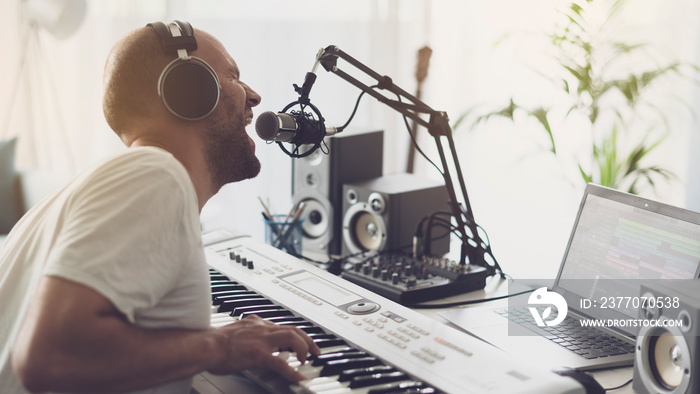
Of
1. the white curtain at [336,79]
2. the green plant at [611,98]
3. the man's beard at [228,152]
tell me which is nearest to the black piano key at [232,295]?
the man's beard at [228,152]

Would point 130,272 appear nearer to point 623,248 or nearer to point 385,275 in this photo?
point 385,275

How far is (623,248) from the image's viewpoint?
129 cm

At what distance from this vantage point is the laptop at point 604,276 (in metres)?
1.19

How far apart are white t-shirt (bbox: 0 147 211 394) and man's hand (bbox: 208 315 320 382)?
5cm

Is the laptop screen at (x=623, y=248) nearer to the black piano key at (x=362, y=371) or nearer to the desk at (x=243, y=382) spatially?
the desk at (x=243, y=382)

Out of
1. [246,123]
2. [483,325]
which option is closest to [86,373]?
[246,123]

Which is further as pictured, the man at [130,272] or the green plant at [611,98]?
the green plant at [611,98]

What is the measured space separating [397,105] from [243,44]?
2016 millimetres

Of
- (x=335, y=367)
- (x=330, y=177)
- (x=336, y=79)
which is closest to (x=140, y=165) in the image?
(x=335, y=367)

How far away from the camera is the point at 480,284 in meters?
1.57

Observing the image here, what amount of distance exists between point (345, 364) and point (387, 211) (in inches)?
30.5

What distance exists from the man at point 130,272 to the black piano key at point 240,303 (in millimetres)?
244

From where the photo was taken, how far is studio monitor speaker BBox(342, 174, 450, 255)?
5.82 ft

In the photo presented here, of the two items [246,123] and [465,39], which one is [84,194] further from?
[465,39]
